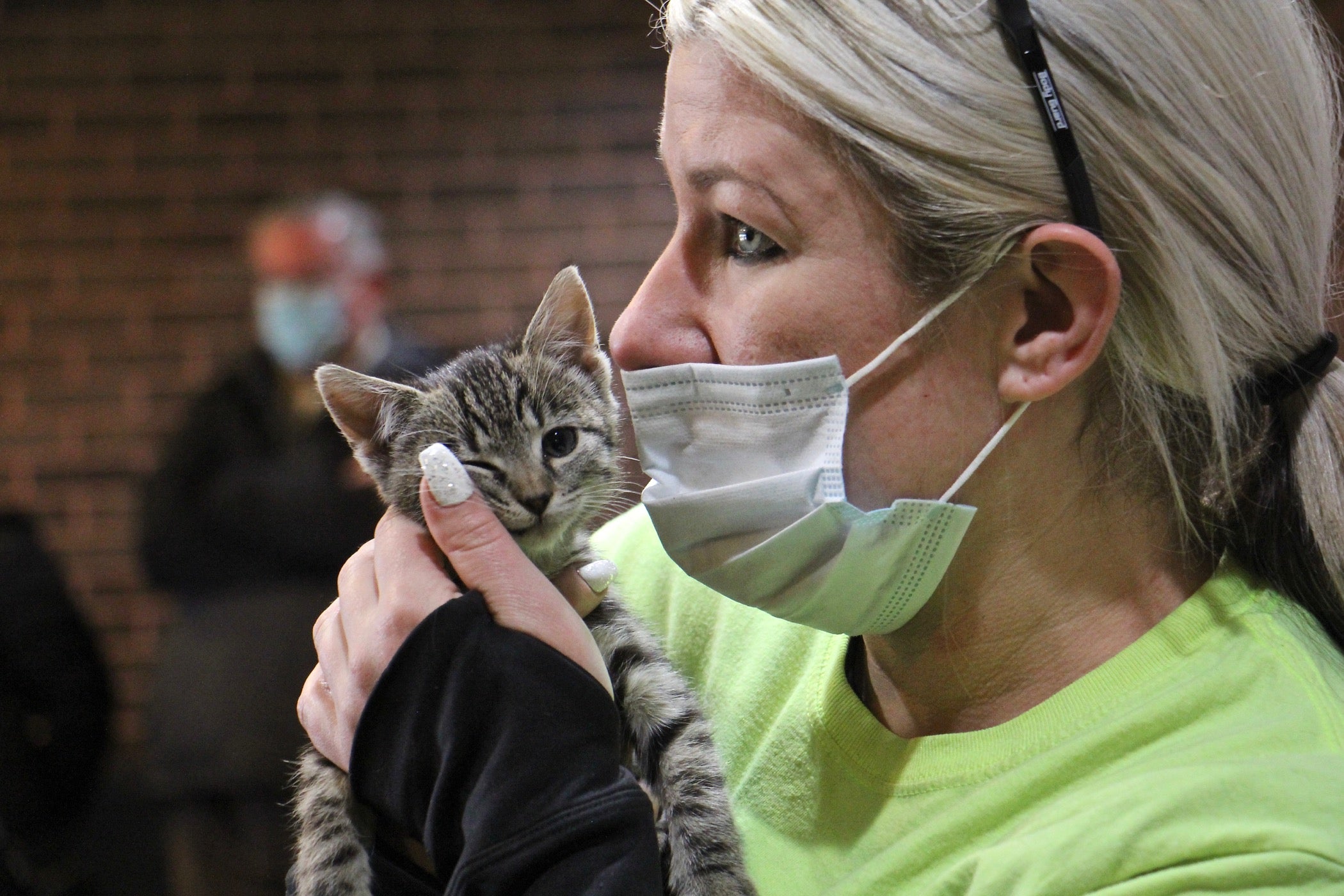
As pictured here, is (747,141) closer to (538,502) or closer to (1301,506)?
(538,502)

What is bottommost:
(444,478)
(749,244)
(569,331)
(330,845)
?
(330,845)

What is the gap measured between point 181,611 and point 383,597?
1217 millimetres

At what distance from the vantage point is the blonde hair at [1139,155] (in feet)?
3.32

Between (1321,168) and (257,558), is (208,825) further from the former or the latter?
(1321,168)

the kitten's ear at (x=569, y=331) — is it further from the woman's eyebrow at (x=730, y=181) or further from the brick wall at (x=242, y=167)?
the brick wall at (x=242, y=167)

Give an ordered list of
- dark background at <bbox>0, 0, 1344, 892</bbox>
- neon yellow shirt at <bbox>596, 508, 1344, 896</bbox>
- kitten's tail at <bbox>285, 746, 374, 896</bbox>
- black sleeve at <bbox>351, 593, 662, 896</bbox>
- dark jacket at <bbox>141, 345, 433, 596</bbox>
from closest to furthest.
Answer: neon yellow shirt at <bbox>596, 508, 1344, 896</bbox>, black sleeve at <bbox>351, 593, 662, 896</bbox>, kitten's tail at <bbox>285, 746, 374, 896</bbox>, dark jacket at <bbox>141, 345, 433, 596</bbox>, dark background at <bbox>0, 0, 1344, 892</bbox>

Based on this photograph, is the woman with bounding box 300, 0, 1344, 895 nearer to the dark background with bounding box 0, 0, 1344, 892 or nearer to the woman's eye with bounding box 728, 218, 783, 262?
the woman's eye with bounding box 728, 218, 783, 262

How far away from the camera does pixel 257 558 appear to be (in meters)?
1.87

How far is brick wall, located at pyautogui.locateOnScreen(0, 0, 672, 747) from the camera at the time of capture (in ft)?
12.8

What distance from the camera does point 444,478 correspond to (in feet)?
3.89

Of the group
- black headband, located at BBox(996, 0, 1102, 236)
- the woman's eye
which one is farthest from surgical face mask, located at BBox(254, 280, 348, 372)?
black headband, located at BBox(996, 0, 1102, 236)

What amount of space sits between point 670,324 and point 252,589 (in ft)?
3.46

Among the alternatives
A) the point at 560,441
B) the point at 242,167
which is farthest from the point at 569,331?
the point at 242,167

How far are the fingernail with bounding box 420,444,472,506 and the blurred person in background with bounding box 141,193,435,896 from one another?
31 cm
